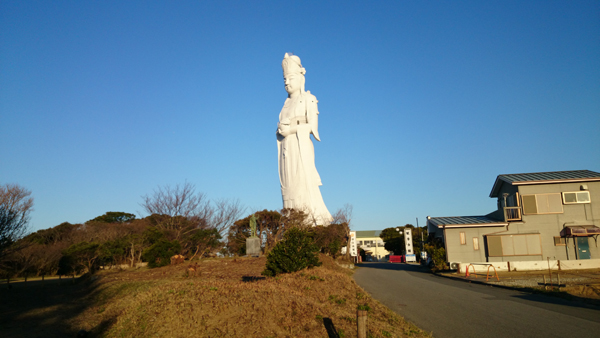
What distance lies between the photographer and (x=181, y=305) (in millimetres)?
7773

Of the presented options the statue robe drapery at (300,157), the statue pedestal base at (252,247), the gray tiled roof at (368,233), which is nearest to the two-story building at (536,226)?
the statue pedestal base at (252,247)

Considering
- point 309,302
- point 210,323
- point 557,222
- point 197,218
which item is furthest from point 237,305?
point 197,218

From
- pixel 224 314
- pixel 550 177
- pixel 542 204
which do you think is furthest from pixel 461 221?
pixel 224 314

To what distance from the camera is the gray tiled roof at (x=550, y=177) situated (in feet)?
74.8

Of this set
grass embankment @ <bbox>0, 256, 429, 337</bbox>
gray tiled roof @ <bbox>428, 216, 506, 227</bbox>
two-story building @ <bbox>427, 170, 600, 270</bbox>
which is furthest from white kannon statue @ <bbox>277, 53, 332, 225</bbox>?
grass embankment @ <bbox>0, 256, 429, 337</bbox>

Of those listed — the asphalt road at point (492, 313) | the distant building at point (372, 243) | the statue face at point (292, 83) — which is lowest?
the distant building at point (372, 243)

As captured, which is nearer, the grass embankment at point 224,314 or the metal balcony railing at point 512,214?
the grass embankment at point 224,314

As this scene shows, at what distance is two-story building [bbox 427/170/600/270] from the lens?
22234 millimetres

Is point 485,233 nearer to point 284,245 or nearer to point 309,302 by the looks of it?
point 284,245

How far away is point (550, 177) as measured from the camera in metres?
23.5

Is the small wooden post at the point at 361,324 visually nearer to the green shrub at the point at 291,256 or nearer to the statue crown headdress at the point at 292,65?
the green shrub at the point at 291,256

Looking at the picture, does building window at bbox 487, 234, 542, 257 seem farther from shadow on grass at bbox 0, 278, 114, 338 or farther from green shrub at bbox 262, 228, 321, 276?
shadow on grass at bbox 0, 278, 114, 338

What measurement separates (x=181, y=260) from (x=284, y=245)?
34.9ft

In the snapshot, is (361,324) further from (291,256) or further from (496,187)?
(496,187)
